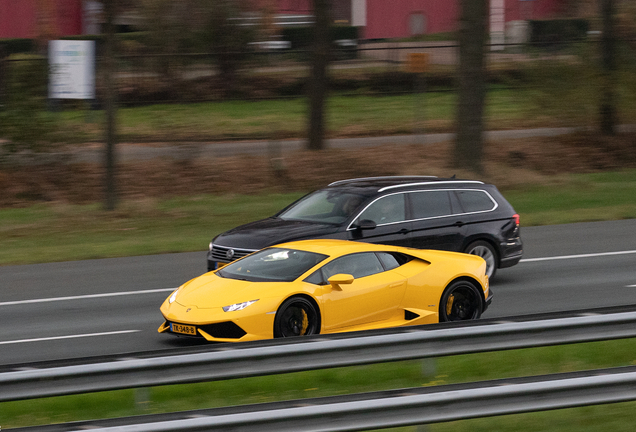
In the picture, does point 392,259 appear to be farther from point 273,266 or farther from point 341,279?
point 273,266

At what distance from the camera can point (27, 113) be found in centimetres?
2270

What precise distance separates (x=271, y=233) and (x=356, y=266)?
110 inches

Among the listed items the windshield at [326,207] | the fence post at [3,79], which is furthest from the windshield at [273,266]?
the fence post at [3,79]

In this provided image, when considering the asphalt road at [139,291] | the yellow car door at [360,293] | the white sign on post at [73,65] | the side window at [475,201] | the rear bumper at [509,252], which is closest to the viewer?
the yellow car door at [360,293]

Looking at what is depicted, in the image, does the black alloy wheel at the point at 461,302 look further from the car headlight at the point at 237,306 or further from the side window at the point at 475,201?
the side window at the point at 475,201

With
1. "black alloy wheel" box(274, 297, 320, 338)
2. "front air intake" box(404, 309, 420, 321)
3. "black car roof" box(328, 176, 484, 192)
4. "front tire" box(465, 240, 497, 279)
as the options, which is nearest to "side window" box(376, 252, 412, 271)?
"front air intake" box(404, 309, 420, 321)

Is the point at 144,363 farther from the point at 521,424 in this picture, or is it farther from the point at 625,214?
the point at 625,214

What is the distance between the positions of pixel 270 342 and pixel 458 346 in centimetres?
122

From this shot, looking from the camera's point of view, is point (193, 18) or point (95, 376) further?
point (193, 18)

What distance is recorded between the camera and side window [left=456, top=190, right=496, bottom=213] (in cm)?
1371

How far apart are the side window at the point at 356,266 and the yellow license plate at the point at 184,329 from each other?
1.56 meters

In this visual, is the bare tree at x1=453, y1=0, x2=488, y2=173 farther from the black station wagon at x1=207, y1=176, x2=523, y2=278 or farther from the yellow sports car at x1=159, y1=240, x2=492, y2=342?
the yellow sports car at x1=159, y1=240, x2=492, y2=342

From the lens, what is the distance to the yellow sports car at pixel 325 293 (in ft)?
30.3

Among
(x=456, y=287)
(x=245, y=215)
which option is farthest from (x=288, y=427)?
(x=245, y=215)
